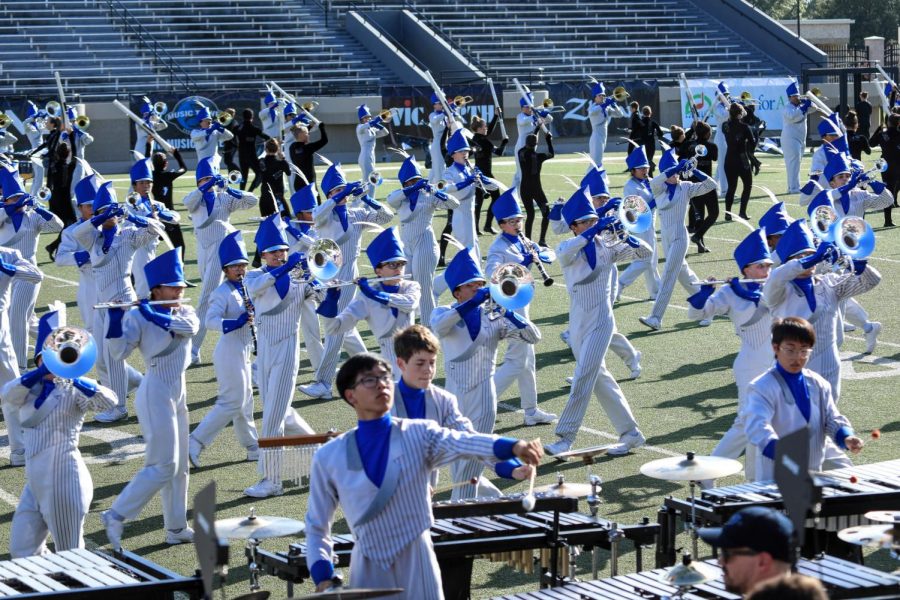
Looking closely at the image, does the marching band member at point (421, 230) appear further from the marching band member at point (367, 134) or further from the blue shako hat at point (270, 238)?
the marching band member at point (367, 134)

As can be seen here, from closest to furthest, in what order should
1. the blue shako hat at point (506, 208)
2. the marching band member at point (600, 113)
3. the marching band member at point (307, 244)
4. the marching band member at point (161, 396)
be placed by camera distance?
the marching band member at point (161, 396)
the blue shako hat at point (506, 208)
the marching band member at point (307, 244)
the marching band member at point (600, 113)

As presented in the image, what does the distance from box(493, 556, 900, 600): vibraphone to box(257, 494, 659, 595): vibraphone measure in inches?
22.9

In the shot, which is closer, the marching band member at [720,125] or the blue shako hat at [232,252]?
the blue shako hat at [232,252]

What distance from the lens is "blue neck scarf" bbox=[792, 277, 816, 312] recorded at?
9.84 m

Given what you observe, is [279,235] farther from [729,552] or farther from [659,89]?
[659,89]

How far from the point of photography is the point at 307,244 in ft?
45.4

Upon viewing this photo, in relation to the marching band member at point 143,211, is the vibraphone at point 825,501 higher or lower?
lower

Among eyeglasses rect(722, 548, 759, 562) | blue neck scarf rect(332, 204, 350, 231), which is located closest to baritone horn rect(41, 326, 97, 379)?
eyeglasses rect(722, 548, 759, 562)

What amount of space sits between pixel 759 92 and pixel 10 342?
32465mm

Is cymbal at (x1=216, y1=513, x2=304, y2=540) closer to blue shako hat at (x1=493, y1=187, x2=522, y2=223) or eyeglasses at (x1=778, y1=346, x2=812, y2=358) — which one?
eyeglasses at (x1=778, y1=346, x2=812, y2=358)

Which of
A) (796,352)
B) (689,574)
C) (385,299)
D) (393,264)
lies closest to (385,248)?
(393,264)

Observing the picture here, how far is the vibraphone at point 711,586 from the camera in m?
6.14

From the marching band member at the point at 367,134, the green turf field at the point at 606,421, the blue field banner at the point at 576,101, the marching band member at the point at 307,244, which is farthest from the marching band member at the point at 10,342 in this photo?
the blue field banner at the point at 576,101

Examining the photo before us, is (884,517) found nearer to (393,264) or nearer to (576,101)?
(393,264)
